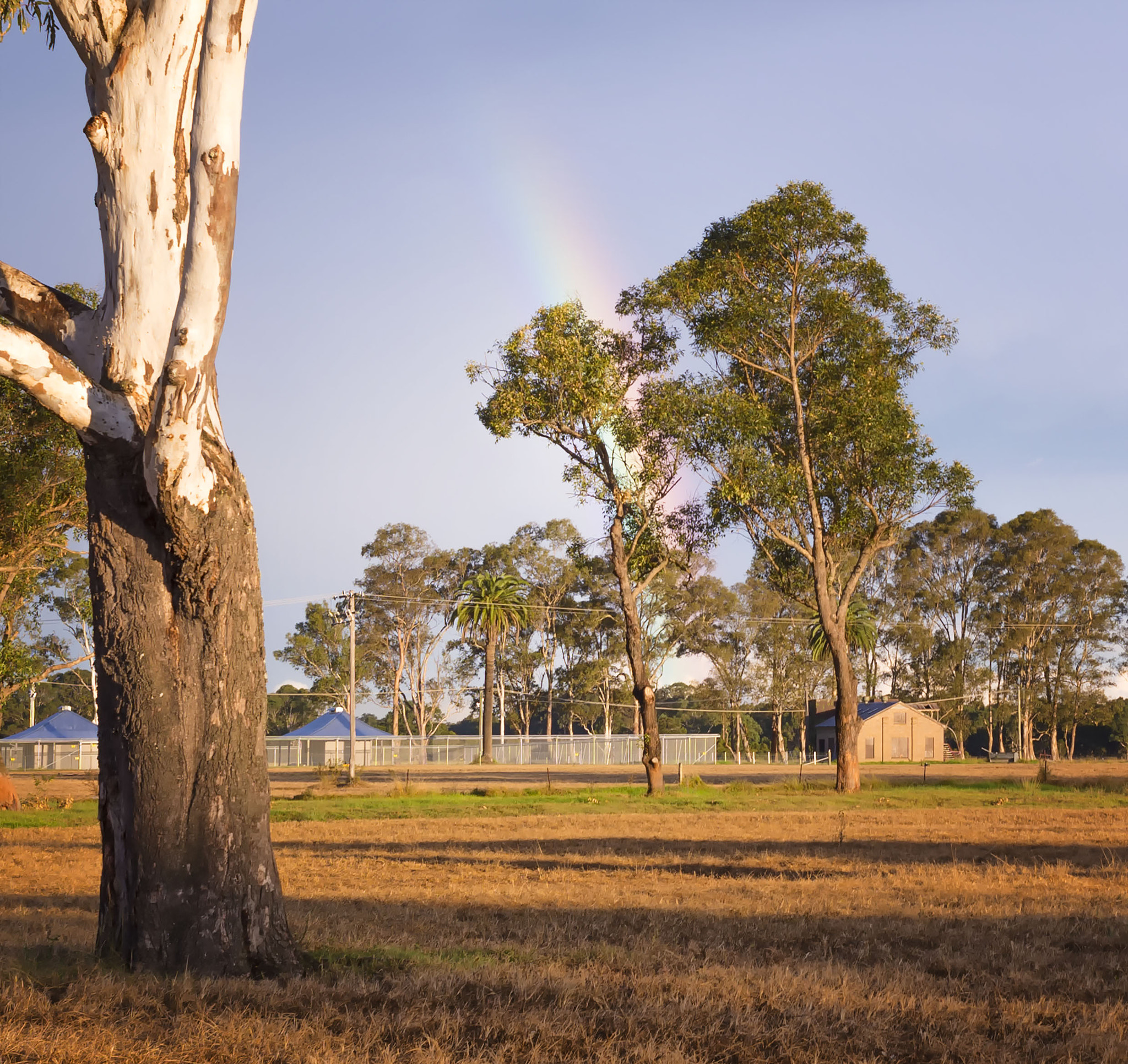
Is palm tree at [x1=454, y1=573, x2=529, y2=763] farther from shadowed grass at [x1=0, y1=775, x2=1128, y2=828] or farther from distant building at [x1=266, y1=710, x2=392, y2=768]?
shadowed grass at [x1=0, y1=775, x2=1128, y2=828]

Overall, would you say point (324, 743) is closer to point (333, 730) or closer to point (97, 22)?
point (333, 730)

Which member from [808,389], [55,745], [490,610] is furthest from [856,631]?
[55,745]

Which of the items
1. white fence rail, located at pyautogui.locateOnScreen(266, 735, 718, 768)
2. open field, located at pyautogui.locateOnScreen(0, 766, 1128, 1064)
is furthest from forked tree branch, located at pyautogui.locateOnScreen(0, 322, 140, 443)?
white fence rail, located at pyautogui.locateOnScreen(266, 735, 718, 768)

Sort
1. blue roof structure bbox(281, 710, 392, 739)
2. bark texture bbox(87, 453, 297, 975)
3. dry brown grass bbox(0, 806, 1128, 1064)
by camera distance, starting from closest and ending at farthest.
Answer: dry brown grass bbox(0, 806, 1128, 1064) < bark texture bbox(87, 453, 297, 975) < blue roof structure bbox(281, 710, 392, 739)

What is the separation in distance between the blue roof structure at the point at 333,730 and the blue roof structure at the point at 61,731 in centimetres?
1194

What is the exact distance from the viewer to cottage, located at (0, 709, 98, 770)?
6531 cm

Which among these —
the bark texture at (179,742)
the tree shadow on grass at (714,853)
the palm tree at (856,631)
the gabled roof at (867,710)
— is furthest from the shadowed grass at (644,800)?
the gabled roof at (867,710)

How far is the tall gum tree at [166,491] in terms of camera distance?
224 inches

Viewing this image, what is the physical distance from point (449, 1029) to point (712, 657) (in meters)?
78.1

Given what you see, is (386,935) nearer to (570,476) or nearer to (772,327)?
(570,476)

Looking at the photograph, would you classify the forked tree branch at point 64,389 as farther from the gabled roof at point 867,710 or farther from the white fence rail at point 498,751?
the gabled roof at point 867,710

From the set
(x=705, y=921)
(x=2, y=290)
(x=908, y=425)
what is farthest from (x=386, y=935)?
(x=908, y=425)

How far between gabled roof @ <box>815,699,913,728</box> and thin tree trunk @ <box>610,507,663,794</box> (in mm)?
44507

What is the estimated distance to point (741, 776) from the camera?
163 ft
